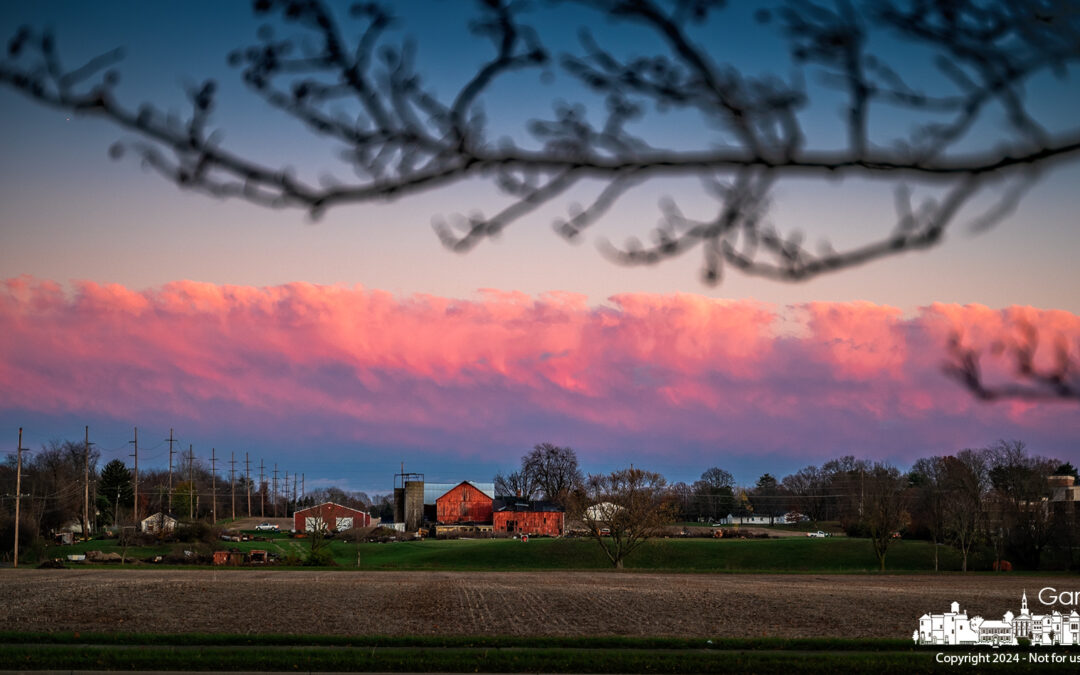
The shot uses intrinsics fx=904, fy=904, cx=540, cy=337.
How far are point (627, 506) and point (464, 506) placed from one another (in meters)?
65.0

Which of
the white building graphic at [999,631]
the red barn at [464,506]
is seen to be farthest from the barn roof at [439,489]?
the white building graphic at [999,631]

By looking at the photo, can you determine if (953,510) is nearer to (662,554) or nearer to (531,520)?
(662,554)

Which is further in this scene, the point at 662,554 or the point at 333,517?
the point at 333,517

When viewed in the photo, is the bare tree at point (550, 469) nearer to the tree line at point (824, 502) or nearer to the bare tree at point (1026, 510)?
the tree line at point (824, 502)

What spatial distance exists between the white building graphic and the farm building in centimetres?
8925

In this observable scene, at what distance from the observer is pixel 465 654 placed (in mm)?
17656

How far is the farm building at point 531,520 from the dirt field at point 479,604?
6630 centimetres

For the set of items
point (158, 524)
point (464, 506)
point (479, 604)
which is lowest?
point (464, 506)

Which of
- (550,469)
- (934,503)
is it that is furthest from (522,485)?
(934,503)

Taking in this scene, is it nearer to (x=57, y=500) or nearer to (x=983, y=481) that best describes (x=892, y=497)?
(x=983, y=481)

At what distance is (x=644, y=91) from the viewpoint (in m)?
3.85

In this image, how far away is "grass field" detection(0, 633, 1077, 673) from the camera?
16266mm

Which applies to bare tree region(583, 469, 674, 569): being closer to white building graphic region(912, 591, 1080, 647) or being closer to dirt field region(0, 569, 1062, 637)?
dirt field region(0, 569, 1062, 637)

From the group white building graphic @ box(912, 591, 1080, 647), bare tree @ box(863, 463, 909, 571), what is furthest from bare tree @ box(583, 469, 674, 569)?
white building graphic @ box(912, 591, 1080, 647)
